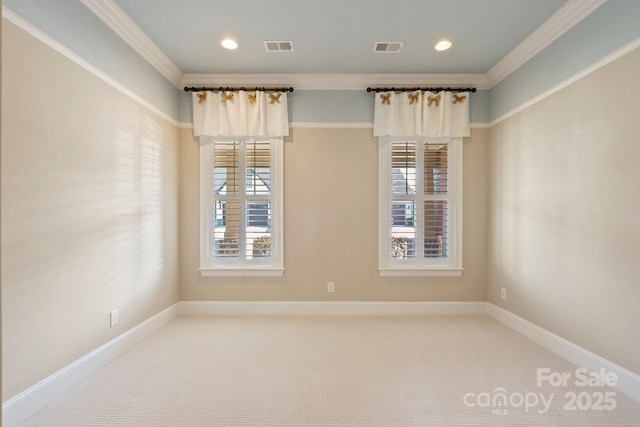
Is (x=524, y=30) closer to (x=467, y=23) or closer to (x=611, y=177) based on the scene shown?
(x=467, y=23)

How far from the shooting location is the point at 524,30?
2951mm

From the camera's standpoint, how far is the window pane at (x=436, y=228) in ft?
12.8

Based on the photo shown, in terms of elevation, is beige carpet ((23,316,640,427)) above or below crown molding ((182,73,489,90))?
below

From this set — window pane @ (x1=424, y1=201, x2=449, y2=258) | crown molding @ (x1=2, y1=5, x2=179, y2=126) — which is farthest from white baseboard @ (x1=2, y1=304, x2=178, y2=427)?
window pane @ (x1=424, y1=201, x2=449, y2=258)

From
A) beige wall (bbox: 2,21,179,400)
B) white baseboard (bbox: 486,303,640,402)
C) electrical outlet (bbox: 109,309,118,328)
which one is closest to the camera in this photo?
beige wall (bbox: 2,21,179,400)

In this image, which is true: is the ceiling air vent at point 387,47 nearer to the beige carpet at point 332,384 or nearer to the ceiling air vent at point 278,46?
the ceiling air vent at point 278,46

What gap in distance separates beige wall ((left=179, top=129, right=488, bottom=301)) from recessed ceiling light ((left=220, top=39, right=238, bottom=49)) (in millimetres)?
1100

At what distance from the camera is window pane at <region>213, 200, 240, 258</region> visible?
3.90 metres

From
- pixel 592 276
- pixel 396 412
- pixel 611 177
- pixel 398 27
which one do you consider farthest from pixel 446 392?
pixel 398 27

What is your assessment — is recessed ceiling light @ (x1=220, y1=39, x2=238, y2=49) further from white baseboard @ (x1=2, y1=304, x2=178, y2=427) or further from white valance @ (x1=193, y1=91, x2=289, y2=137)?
white baseboard @ (x1=2, y1=304, x2=178, y2=427)

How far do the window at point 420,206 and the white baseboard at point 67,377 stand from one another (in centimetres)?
260

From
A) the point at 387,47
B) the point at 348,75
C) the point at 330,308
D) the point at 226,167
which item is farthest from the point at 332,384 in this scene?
the point at 348,75

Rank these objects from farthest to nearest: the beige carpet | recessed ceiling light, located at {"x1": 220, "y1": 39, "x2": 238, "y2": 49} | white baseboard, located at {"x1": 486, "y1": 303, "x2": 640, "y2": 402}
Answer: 1. recessed ceiling light, located at {"x1": 220, "y1": 39, "x2": 238, "y2": 49}
2. white baseboard, located at {"x1": 486, "y1": 303, "x2": 640, "y2": 402}
3. the beige carpet

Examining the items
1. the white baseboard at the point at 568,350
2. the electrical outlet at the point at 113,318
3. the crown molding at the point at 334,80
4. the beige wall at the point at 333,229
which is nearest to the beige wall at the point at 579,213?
the white baseboard at the point at 568,350
